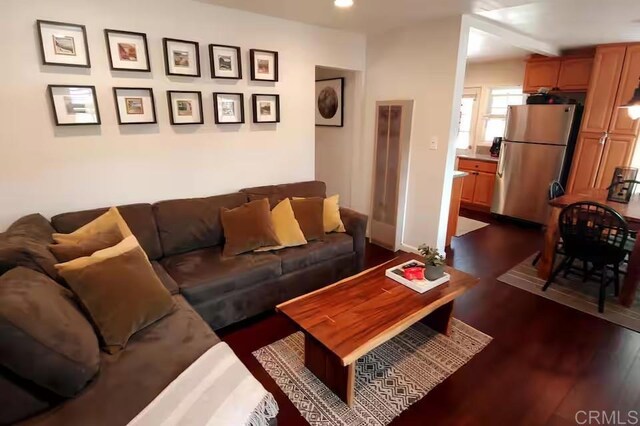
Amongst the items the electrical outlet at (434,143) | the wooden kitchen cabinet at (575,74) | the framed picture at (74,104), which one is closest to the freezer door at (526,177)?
the wooden kitchen cabinet at (575,74)

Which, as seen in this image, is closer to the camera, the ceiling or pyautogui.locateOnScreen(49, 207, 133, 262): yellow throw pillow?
pyautogui.locateOnScreen(49, 207, 133, 262): yellow throw pillow

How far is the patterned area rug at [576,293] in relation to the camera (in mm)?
2670

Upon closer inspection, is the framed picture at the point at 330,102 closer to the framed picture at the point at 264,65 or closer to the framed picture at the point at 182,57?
the framed picture at the point at 264,65

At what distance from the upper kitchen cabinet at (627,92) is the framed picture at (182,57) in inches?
191

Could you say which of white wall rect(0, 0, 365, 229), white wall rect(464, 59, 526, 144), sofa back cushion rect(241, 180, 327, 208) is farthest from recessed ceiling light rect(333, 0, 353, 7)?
white wall rect(464, 59, 526, 144)

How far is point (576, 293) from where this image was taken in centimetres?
301

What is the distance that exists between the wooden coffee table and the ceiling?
7.38 feet

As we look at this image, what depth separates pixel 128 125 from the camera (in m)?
2.58

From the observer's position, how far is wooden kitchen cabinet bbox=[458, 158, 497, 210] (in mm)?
5305

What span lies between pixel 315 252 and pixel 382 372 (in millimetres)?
1089

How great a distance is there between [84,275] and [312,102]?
2734 millimetres

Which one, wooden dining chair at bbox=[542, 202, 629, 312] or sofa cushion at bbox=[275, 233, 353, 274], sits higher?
wooden dining chair at bbox=[542, 202, 629, 312]

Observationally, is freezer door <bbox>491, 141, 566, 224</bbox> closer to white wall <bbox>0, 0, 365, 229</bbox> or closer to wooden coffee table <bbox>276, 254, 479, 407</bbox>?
white wall <bbox>0, 0, 365, 229</bbox>

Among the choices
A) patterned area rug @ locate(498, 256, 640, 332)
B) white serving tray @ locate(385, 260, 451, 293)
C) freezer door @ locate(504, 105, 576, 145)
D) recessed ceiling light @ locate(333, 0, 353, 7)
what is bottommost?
patterned area rug @ locate(498, 256, 640, 332)
